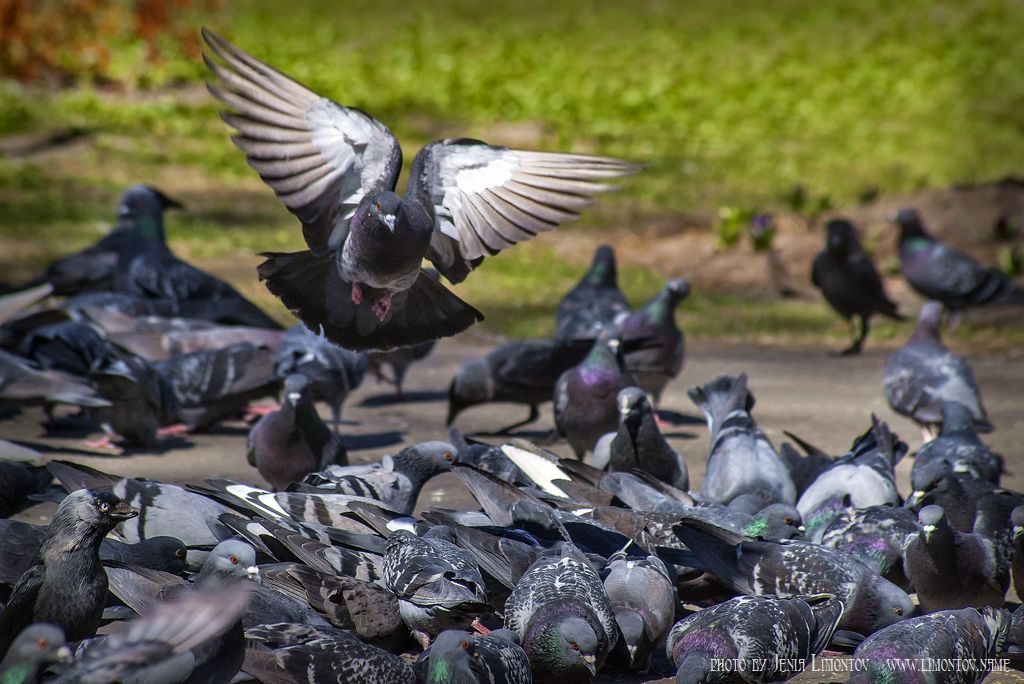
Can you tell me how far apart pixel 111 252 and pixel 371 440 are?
316 cm

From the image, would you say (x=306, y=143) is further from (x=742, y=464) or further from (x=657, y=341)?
(x=657, y=341)

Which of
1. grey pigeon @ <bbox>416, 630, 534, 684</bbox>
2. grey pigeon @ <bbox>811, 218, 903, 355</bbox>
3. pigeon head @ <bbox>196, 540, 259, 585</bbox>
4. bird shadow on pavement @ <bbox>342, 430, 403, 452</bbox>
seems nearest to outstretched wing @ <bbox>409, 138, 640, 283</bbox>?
pigeon head @ <bbox>196, 540, 259, 585</bbox>

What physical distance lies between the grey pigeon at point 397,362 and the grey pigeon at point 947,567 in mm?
3178

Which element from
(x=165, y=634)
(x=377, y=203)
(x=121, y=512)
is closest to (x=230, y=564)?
(x=121, y=512)

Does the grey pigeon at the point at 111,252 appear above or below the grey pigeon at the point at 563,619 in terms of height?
above

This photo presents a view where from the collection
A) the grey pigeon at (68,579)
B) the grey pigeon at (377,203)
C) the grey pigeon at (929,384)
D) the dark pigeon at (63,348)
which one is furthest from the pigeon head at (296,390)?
the grey pigeon at (929,384)

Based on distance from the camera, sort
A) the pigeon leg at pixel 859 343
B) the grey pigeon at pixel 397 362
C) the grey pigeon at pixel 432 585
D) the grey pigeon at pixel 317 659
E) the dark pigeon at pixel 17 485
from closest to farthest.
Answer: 1. the grey pigeon at pixel 317 659
2. the grey pigeon at pixel 432 585
3. the dark pigeon at pixel 17 485
4. the grey pigeon at pixel 397 362
5. the pigeon leg at pixel 859 343

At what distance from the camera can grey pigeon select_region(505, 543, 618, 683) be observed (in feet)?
11.6

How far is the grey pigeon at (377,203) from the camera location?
14.3 ft

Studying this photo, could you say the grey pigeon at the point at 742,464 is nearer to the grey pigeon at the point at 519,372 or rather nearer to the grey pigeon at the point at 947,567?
the grey pigeon at the point at 947,567

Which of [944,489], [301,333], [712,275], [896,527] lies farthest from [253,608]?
[712,275]

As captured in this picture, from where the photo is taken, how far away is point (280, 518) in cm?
429

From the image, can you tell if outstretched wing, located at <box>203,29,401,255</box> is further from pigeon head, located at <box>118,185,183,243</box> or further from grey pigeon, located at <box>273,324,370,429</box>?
pigeon head, located at <box>118,185,183,243</box>

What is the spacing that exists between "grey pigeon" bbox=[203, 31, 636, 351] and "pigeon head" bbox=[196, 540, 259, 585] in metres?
1.21
